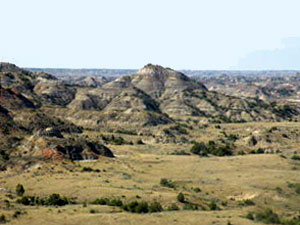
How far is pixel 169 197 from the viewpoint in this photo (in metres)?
65.9

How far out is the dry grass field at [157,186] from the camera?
2093 inches

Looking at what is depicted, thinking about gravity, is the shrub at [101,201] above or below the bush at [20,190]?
above

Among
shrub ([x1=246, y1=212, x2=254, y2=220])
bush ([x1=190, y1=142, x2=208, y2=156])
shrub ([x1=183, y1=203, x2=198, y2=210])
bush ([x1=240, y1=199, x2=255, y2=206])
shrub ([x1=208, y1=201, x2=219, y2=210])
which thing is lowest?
bush ([x1=190, y1=142, x2=208, y2=156])

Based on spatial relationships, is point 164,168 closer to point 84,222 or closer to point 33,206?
point 33,206

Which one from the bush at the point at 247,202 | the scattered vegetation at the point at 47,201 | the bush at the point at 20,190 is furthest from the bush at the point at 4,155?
the bush at the point at 247,202

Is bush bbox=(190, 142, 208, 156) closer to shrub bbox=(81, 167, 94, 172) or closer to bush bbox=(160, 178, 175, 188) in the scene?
shrub bbox=(81, 167, 94, 172)

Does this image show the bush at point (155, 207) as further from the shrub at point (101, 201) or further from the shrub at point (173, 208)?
the shrub at point (101, 201)

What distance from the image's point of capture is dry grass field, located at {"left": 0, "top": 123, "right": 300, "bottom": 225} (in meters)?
53.2

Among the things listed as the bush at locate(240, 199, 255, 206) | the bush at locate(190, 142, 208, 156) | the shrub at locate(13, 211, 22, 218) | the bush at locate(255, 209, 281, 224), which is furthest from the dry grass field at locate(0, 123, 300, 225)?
the bush at locate(190, 142, 208, 156)

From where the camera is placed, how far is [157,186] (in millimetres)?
77125

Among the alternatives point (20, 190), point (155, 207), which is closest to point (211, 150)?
point (20, 190)

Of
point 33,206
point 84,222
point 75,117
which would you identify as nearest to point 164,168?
point 33,206

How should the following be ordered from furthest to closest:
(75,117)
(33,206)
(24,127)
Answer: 1. (75,117)
2. (24,127)
3. (33,206)

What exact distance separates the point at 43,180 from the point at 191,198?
26375mm
